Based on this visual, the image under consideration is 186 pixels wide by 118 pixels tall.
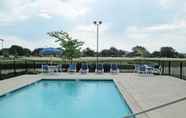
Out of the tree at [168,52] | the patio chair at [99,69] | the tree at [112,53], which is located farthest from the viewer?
the tree at [112,53]

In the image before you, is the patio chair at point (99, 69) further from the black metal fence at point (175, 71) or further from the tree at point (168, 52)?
the tree at point (168, 52)

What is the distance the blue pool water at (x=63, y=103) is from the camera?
23.4 ft

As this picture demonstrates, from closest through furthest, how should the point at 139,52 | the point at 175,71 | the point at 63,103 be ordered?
the point at 63,103 → the point at 175,71 → the point at 139,52

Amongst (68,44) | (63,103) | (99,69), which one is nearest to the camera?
(63,103)

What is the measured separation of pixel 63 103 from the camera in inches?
348

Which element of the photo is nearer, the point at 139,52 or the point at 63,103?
the point at 63,103

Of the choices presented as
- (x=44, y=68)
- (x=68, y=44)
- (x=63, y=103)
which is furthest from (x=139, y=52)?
(x=63, y=103)

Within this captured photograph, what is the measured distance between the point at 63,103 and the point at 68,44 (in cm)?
1728

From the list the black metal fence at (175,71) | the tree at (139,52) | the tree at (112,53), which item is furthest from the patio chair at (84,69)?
the tree at (139,52)

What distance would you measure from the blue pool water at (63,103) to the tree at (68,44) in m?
12.2

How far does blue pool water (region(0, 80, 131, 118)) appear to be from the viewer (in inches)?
281

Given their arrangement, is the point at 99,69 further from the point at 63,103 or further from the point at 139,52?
the point at 139,52

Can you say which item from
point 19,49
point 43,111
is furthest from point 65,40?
point 19,49

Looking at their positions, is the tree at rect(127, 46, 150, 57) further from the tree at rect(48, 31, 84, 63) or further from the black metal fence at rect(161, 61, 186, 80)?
the black metal fence at rect(161, 61, 186, 80)
